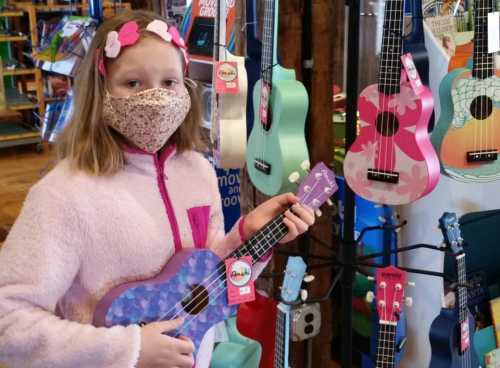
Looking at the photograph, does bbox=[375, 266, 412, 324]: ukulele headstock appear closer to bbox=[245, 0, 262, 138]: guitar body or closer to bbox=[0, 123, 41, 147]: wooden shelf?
bbox=[245, 0, 262, 138]: guitar body

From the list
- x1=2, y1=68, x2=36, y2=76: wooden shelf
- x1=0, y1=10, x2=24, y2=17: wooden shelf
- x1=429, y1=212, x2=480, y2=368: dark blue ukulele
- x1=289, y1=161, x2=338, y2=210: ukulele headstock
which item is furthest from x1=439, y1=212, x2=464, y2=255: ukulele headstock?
x1=2, y1=68, x2=36, y2=76: wooden shelf

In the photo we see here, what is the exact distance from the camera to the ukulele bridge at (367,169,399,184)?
150 cm

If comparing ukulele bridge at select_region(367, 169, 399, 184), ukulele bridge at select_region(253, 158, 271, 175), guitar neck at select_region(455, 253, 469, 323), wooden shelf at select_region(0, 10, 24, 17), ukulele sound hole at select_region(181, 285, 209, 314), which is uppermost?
wooden shelf at select_region(0, 10, 24, 17)

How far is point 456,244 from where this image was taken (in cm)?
167

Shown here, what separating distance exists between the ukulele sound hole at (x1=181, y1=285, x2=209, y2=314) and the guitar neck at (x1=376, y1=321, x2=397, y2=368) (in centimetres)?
51

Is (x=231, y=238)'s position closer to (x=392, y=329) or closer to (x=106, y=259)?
(x=106, y=259)

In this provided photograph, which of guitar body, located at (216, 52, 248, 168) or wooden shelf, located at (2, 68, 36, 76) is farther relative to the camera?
wooden shelf, located at (2, 68, 36, 76)

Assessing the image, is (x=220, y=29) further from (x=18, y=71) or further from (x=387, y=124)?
(x=18, y=71)

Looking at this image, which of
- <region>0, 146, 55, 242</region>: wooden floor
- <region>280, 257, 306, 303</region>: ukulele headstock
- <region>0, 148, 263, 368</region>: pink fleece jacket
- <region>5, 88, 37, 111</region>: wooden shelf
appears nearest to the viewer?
<region>0, 148, 263, 368</region>: pink fleece jacket

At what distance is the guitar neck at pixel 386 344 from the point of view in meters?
1.62

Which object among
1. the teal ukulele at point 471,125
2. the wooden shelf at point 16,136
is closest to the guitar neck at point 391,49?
the teal ukulele at point 471,125

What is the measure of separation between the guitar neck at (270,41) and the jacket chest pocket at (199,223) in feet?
1.71

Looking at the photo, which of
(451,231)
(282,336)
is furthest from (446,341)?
(282,336)

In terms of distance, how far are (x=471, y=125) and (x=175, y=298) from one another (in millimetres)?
825
